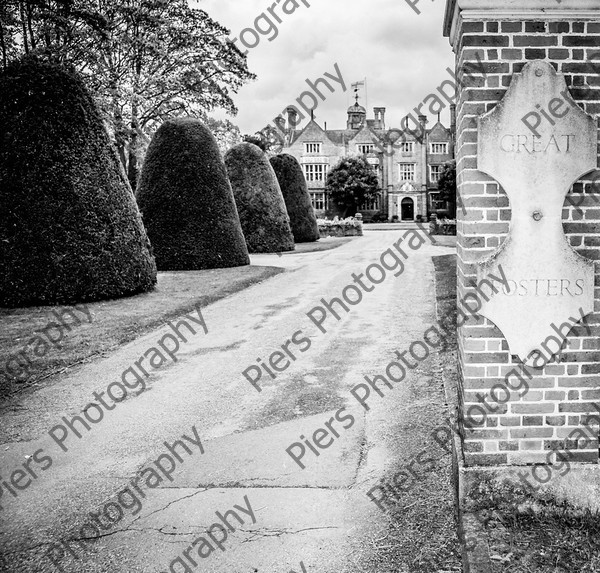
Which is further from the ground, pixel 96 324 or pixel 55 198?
pixel 55 198

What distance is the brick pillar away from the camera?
10.5ft

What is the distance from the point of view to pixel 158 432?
4988 mm

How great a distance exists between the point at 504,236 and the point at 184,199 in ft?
47.0

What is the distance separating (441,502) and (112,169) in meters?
10.4

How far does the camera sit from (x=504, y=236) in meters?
3.28

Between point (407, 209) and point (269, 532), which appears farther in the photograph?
point (407, 209)

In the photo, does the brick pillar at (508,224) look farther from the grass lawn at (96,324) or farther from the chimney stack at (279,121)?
the chimney stack at (279,121)

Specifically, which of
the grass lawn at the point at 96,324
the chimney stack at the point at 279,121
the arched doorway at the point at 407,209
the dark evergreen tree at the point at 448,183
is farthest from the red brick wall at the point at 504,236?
the chimney stack at the point at 279,121

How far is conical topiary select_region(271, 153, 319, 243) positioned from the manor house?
31291 millimetres

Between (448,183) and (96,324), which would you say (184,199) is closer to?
(96,324)

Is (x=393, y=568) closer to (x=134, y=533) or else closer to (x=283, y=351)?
(x=134, y=533)

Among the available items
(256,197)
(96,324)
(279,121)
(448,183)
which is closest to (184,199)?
(256,197)

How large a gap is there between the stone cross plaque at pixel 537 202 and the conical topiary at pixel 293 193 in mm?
25852

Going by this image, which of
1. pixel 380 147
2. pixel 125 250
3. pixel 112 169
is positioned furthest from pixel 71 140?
pixel 380 147
